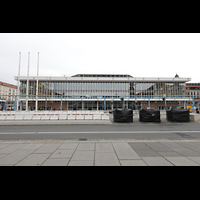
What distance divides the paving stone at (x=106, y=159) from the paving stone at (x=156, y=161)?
89cm

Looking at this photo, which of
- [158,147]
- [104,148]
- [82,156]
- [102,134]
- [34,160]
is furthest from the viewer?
[102,134]

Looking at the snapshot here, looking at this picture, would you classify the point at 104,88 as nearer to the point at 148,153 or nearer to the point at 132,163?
the point at 148,153

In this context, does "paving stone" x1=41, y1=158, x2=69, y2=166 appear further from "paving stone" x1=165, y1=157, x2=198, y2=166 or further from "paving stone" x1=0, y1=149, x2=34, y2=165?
"paving stone" x1=165, y1=157, x2=198, y2=166

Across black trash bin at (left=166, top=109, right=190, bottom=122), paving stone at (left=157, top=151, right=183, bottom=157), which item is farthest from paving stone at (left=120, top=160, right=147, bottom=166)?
black trash bin at (left=166, top=109, right=190, bottom=122)

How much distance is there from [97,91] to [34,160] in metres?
46.7

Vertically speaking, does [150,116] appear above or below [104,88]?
below

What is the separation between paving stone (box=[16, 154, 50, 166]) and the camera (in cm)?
349

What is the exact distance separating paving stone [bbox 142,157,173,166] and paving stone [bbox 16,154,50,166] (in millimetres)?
3159

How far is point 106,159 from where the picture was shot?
3.79 m

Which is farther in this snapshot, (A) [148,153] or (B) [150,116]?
(B) [150,116]

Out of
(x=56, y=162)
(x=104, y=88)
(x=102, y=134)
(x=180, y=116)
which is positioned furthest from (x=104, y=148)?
(x=104, y=88)
